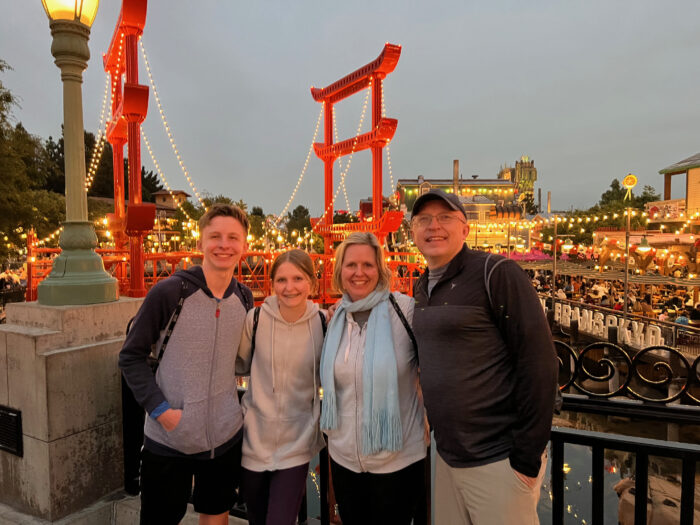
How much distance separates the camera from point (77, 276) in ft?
9.66

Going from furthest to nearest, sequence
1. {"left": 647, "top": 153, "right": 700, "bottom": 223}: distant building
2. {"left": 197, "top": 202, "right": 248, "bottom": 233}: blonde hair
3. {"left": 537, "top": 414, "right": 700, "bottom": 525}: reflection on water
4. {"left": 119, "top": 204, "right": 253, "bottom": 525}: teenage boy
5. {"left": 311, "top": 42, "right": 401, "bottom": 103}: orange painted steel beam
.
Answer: {"left": 647, "top": 153, "right": 700, "bottom": 223}: distant building → {"left": 311, "top": 42, "right": 401, "bottom": 103}: orange painted steel beam → {"left": 537, "top": 414, "right": 700, "bottom": 525}: reflection on water → {"left": 197, "top": 202, "right": 248, "bottom": 233}: blonde hair → {"left": 119, "top": 204, "right": 253, "bottom": 525}: teenage boy

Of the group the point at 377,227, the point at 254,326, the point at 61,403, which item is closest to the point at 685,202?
the point at 377,227

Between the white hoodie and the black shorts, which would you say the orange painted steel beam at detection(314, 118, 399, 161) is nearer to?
the white hoodie

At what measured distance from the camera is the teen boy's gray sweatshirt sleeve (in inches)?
80.8

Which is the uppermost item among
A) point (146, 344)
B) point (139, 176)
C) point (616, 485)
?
point (139, 176)

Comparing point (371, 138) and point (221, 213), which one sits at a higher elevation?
point (371, 138)

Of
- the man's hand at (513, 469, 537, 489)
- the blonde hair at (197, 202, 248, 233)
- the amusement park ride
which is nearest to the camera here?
the man's hand at (513, 469, 537, 489)

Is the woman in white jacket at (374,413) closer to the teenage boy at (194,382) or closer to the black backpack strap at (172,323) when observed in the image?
the teenage boy at (194,382)

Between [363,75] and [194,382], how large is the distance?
16541mm

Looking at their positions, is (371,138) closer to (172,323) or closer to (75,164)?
(75,164)

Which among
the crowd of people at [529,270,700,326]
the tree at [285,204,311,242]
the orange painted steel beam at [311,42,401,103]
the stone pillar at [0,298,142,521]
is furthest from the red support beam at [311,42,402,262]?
the tree at [285,204,311,242]

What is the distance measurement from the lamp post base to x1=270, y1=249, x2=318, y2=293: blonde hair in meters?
1.44

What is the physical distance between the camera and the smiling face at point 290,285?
2.22 metres

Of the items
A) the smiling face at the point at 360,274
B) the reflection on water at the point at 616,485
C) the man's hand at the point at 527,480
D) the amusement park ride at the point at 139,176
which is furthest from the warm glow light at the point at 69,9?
the reflection on water at the point at 616,485
